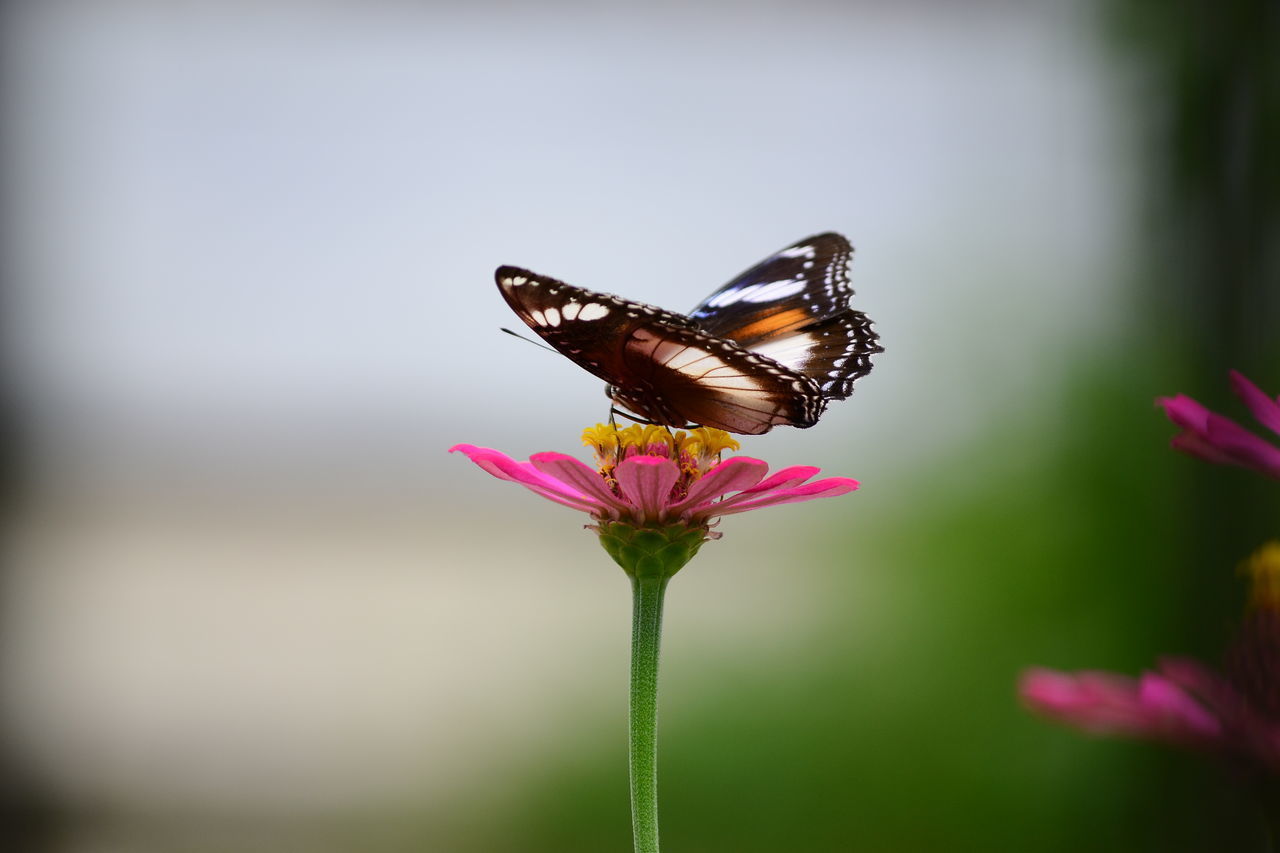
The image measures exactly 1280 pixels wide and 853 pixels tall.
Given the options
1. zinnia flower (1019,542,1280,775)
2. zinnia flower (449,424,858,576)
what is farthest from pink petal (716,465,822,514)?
zinnia flower (1019,542,1280,775)

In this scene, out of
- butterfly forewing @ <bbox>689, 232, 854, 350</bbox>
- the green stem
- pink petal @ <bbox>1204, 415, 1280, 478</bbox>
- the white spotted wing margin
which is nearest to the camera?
pink petal @ <bbox>1204, 415, 1280, 478</bbox>

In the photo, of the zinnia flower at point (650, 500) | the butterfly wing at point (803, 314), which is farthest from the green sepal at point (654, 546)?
the butterfly wing at point (803, 314)

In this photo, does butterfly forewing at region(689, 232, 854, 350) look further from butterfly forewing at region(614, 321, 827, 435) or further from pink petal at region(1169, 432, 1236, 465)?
pink petal at region(1169, 432, 1236, 465)

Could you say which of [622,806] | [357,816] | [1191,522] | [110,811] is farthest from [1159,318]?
[110,811]

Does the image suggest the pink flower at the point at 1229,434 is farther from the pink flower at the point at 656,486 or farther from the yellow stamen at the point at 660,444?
the yellow stamen at the point at 660,444

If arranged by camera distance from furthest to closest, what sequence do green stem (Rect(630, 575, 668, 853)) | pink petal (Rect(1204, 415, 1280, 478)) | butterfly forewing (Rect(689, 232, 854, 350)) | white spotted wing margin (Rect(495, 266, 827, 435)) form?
1. butterfly forewing (Rect(689, 232, 854, 350))
2. white spotted wing margin (Rect(495, 266, 827, 435))
3. green stem (Rect(630, 575, 668, 853))
4. pink petal (Rect(1204, 415, 1280, 478))

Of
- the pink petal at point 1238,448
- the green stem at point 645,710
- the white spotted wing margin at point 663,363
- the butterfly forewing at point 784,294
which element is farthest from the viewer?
the butterfly forewing at point 784,294
